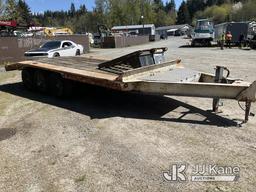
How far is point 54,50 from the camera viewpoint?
1944 centimetres

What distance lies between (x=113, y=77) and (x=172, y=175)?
3.47 metres

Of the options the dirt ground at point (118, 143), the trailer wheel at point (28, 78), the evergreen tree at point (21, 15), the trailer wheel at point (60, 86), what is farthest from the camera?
the evergreen tree at point (21, 15)

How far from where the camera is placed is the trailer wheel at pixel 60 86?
9.12 m

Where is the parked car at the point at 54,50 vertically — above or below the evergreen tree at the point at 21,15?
below

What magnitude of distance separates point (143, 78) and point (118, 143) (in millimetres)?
2044

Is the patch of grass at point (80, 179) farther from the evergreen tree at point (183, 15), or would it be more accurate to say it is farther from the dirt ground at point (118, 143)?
the evergreen tree at point (183, 15)

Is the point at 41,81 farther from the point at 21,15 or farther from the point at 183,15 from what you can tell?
the point at 183,15

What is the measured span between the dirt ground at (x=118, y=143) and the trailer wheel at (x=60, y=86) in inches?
12.9

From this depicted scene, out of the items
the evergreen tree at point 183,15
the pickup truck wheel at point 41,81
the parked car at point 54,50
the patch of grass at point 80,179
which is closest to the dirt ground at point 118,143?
the patch of grass at point 80,179

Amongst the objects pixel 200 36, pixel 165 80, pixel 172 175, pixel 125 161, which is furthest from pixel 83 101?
pixel 200 36

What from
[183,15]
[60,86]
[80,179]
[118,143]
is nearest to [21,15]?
[60,86]

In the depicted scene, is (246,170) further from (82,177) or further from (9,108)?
(9,108)

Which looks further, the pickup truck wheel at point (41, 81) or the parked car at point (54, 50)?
the parked car at point (54, 50)

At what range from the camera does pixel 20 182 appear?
4703 mm
